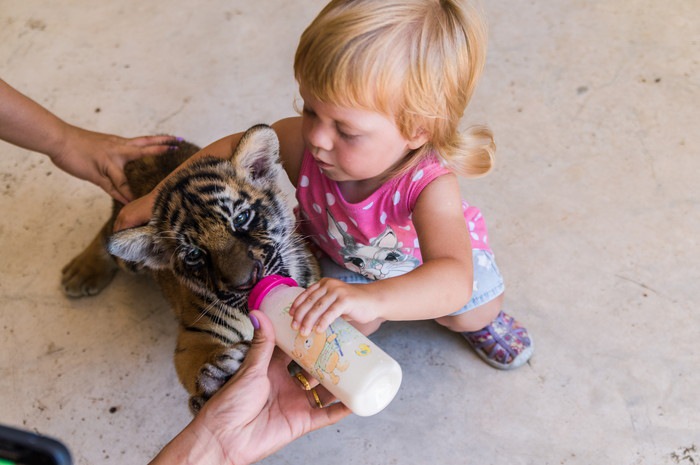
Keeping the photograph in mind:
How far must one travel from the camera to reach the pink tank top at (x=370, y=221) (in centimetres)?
147

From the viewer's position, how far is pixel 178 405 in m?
1.83

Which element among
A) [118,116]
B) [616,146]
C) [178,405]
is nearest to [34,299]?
[178,405]

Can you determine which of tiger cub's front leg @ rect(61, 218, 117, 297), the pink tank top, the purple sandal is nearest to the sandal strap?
the purple sandal

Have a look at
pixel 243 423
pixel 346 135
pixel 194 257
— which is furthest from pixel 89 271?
pixel 346 135

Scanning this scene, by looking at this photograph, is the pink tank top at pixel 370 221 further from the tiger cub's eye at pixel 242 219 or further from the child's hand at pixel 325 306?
the child's hand at pixel 325 306

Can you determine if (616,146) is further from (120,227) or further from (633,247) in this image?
(120,227)

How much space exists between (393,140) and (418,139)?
70 millimetres

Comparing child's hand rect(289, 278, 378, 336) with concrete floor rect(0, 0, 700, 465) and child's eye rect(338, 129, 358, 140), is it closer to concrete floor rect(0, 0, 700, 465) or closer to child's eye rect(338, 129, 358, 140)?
child's eye rect(338, 129, 358, 140)

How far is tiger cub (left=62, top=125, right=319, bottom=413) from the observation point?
1.39m

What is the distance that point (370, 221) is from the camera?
158 cm

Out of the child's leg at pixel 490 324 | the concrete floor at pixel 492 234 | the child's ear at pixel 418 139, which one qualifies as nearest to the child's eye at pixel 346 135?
the child's ear at pixel 418 139

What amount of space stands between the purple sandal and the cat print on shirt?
0.30 m

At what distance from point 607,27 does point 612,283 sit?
1.21 m

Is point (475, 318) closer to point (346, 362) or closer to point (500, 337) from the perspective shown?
point (500, 337)
